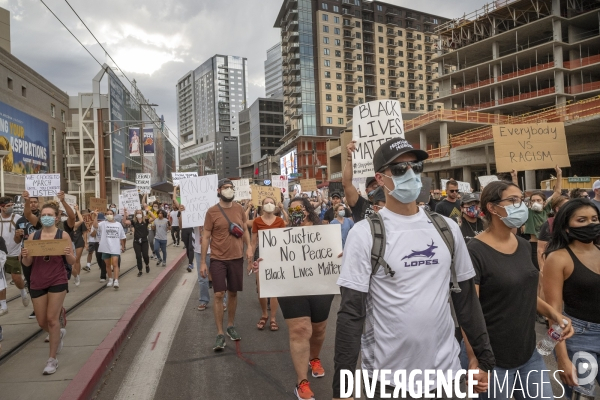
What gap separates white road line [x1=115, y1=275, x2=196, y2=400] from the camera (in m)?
4.48

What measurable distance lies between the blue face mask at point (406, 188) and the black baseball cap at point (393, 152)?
0.38ft

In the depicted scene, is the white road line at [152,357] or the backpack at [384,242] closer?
the backpack at [384,242]

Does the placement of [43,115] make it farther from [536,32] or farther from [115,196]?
[536,32]

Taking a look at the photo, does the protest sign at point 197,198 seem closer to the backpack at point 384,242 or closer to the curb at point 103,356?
the curb at point 103,356

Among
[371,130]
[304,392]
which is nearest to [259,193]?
[371,130]

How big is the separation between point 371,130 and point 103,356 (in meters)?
4.44

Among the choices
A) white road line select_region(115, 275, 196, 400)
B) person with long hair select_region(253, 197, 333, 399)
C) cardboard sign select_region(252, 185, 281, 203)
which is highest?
cardboard sign select_region(252, 185, 281, 203)

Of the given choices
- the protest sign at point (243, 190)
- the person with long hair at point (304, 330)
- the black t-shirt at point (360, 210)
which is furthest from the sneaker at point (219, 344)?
the protest sign at point (243, 190)

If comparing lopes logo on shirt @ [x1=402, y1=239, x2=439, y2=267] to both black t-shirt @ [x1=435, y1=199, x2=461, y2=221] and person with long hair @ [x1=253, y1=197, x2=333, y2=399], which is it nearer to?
person with long hair @ [x1=253, y1=197, x2=333, y2=399]

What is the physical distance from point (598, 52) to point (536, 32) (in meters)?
6.69


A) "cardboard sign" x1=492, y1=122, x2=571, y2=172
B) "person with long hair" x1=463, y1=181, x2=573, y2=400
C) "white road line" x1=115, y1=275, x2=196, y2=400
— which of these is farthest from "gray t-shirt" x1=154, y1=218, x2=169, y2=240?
"person with long hair" x1=463, y1=181, x2=573, y2=400

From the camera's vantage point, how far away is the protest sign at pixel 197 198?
902 centimetres

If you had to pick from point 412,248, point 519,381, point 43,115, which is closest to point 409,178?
point 412,248

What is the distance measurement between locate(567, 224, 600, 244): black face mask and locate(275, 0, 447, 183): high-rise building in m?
70.7
